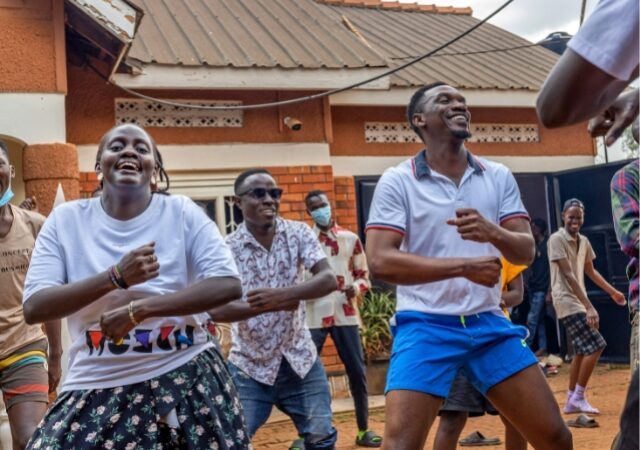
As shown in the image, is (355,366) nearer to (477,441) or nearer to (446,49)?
(477,441)

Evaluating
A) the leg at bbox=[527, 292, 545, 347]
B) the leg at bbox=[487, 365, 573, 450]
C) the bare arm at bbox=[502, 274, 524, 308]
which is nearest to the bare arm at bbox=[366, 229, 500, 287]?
the leg at bbox=[487, 365, 573, 450]

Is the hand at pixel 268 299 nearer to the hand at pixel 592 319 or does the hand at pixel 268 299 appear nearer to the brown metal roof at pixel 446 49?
the hand at pixel 592 319

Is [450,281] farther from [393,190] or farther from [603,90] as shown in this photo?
[603,90]

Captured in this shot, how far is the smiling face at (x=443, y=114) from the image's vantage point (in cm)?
414

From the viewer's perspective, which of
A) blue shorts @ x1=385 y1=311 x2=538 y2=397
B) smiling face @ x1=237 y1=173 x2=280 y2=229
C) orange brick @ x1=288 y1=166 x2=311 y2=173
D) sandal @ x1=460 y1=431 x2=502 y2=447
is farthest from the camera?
orange brick @ x1=288 y1=166 x2=311 y2=173

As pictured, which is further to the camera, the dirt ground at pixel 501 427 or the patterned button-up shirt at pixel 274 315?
the dirt ground at pixel 501 427

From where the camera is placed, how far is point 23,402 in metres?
4.71

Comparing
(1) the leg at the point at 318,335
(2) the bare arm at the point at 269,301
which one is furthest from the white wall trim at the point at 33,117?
(2) the bare arm at the point at 269,301

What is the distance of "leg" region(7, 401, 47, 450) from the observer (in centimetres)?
464

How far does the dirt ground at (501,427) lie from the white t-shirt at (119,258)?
14.7 feet

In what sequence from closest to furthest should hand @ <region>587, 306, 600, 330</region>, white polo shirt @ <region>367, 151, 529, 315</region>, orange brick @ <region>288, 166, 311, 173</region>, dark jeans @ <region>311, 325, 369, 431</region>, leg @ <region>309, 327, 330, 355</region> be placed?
white polo shirt @ <region>367, 151, 529, 315</region> → dark jeans @ <region>311, 325, 369, 431</region> → leg @ <region>309, 327, 330, 355</region> → hand @ <region>587, 306, 600, 330</region> → orange brick @ <region>288, 166, 311, 173</region>

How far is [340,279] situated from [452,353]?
3978 mm

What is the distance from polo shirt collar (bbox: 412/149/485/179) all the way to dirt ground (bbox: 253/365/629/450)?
3.45 meters

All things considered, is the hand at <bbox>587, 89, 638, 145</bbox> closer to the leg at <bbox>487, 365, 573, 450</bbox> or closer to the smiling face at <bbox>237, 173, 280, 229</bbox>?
the leg at <bbox>487, 365, 573, 450</bbox>
